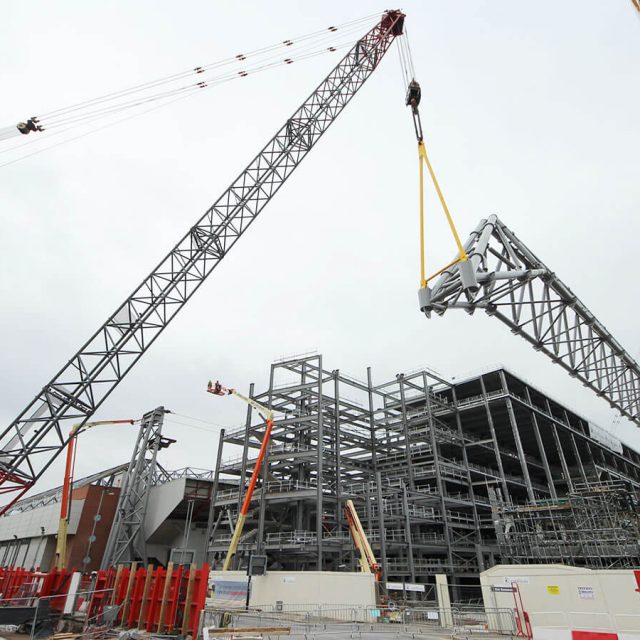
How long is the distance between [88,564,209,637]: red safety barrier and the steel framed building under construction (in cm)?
1811

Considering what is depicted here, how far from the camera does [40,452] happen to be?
22.6m

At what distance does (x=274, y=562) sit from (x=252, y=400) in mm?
13002

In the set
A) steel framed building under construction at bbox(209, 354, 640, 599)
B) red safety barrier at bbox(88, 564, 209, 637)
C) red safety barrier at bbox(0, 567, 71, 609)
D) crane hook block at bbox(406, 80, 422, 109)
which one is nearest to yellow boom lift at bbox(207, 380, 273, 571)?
steel framed building under construction at bbox(209, 354, 640, 599)

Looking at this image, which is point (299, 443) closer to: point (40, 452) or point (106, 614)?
point (40, 452)

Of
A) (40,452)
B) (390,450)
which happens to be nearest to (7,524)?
(40,452)

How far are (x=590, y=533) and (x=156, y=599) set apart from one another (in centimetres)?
2906

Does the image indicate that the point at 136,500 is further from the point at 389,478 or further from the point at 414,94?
the point at 414,94

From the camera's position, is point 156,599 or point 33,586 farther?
point 33,586

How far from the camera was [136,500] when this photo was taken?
132 ft

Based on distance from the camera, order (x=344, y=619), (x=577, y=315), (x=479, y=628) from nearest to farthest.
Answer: (x=479, y=628), (x=577, y=315), (x=344, y=619)

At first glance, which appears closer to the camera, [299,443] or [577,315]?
[577,315]

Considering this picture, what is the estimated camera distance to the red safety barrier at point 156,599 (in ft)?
42.1

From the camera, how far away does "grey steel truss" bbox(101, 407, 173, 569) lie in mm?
38156

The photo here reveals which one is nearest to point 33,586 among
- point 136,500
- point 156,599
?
point 156,599
